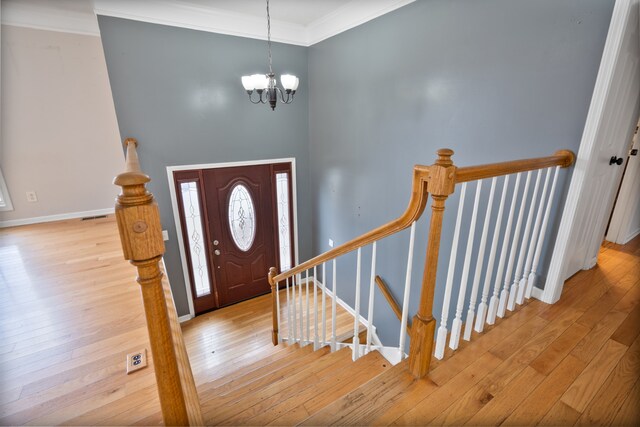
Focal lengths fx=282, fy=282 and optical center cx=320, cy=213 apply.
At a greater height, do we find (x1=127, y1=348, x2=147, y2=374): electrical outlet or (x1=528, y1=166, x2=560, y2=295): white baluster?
(x1=528, y1=166, x2=560, y2=295): white baluster

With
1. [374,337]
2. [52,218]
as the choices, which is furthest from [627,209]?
[52,218]

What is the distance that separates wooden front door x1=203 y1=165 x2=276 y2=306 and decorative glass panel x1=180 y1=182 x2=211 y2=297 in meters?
0.14

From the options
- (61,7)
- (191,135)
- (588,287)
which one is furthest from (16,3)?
(588,287)

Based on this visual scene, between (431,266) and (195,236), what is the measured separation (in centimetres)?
349

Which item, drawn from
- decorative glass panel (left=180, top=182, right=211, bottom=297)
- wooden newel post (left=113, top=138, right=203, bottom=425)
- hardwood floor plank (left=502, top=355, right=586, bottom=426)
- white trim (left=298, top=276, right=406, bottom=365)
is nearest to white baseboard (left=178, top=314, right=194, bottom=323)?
decorative glass panel (left=180, top=182, right=211, bottom=297)

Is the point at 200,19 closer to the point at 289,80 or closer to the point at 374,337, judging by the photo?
the point at 289,80

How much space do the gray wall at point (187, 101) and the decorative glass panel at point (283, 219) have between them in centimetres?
40

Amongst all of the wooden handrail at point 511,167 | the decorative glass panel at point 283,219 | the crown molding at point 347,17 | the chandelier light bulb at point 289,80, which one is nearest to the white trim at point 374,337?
the decorative glass panel at point 283,219

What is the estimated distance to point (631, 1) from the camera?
1.47 m

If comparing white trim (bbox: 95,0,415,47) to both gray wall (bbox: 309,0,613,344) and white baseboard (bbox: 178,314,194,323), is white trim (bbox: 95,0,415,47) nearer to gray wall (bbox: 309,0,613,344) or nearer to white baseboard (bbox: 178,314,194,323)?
gray wall (bbox: 309,0,613,344)

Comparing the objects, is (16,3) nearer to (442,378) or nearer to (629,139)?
(442,378)

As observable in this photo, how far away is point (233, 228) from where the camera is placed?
421 centimetres

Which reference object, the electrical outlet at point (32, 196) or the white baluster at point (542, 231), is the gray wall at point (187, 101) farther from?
the white baluster at point (542, 231)

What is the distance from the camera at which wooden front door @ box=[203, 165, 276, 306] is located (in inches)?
156
